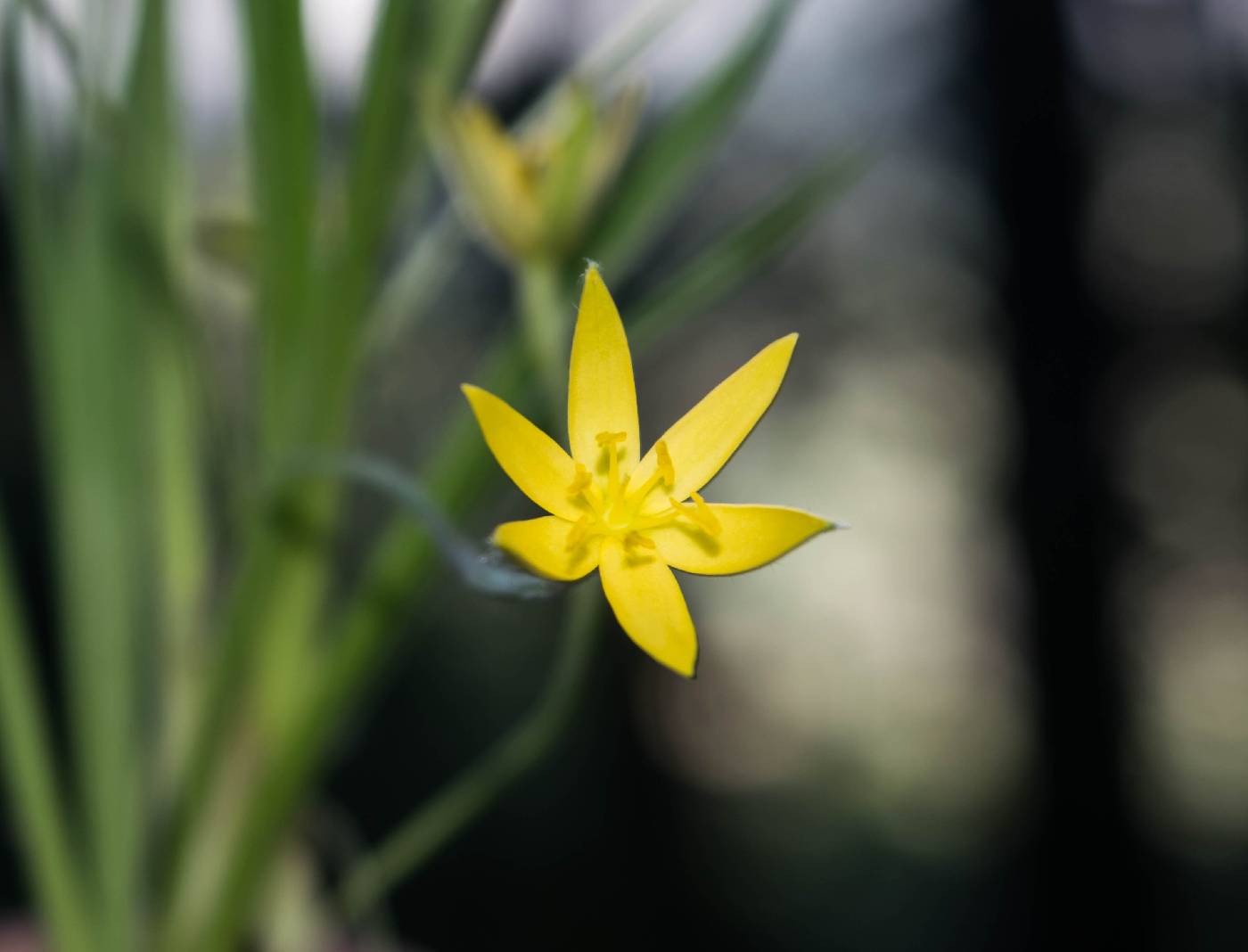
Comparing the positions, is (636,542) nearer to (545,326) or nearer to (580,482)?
(580,482)

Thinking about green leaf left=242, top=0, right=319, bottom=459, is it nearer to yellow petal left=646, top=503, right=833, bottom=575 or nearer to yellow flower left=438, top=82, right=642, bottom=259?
yellow flower left=438, top=82, right=642, bottom=259

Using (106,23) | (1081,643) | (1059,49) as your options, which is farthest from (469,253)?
(106,23)

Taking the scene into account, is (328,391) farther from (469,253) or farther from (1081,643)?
(469,253)

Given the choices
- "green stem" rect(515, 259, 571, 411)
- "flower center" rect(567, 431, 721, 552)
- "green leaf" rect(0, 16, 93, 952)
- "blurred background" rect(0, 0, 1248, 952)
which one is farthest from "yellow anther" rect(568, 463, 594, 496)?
"blurred background" rect(0, 0, 1248, 952)

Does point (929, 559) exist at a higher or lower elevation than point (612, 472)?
higher

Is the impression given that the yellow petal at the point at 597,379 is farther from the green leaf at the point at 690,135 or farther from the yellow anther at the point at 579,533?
the green leaf at the point at 690,135

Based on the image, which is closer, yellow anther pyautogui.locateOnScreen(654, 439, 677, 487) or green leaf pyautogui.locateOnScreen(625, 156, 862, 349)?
yellow anther pyautogui.locateOnScreen(654, 439, 677, 487)

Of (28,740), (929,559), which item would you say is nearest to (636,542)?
(28,740)
